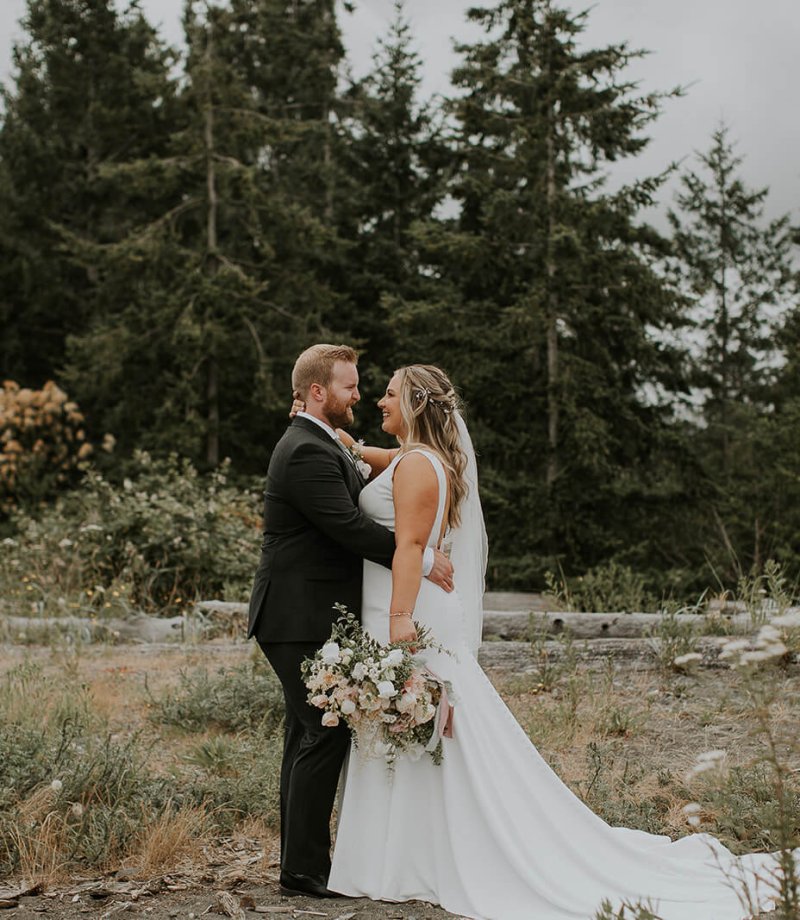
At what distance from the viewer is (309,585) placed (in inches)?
163

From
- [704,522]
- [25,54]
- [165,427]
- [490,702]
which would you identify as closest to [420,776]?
[490,702]

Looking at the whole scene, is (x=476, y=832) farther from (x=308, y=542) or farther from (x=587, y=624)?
(x=587, y=624)

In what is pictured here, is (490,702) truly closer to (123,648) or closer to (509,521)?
(123,648)

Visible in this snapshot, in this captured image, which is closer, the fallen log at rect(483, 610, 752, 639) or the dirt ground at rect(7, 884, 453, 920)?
the dirt ground at rect(7, 884, 453, 920)

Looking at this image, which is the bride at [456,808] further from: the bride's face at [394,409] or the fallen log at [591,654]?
the fallen log at [591,654]

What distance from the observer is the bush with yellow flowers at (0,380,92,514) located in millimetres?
17375

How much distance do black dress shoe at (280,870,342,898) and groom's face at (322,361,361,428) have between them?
1.79m

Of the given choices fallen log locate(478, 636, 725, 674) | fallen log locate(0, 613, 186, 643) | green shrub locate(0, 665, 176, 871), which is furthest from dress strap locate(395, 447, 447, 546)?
fallen log locate(0, 613, 186, 643)

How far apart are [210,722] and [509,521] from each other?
10843 mm

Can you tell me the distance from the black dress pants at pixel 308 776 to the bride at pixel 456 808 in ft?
0.26

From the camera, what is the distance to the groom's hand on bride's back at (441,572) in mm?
4184

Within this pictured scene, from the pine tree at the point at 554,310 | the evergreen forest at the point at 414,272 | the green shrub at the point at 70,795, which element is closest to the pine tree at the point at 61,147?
the evergreen forest at the point at 414,272

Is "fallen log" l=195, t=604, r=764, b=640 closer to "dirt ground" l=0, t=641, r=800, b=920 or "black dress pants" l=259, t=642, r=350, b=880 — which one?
"dirt ground" l=0, t=641, r=800, b=920

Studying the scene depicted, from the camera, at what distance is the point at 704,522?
1864 centimetres
